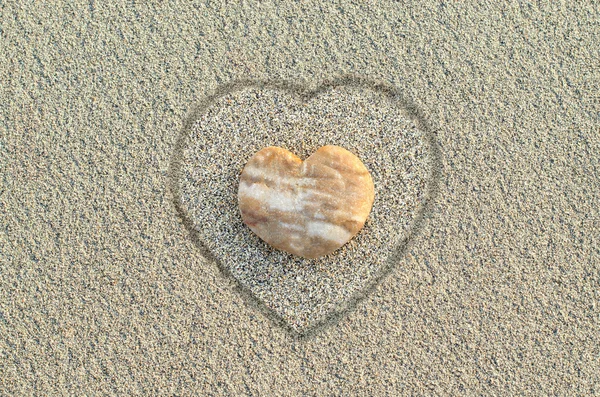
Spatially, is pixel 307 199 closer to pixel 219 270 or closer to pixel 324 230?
pixel 324 230

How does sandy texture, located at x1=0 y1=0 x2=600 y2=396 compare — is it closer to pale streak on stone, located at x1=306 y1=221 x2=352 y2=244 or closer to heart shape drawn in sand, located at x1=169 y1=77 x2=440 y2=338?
heart shape drawn in sand, located at x1=169 y1=77 x2=440 y2=338

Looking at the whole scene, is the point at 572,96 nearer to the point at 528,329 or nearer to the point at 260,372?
the point at 528,329

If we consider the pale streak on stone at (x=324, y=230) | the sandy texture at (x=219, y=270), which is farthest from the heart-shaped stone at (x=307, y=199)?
the sandy texture at (x=219, y=270)

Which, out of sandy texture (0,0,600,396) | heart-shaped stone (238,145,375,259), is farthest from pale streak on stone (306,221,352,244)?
sandy texture (0,0,600,396)

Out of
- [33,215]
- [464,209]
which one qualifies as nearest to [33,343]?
[33,215]

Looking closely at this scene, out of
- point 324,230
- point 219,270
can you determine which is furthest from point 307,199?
point 219,270

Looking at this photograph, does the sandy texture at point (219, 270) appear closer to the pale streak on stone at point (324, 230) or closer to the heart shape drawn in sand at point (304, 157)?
the heart shape drawn in sand at point (304, 157)
